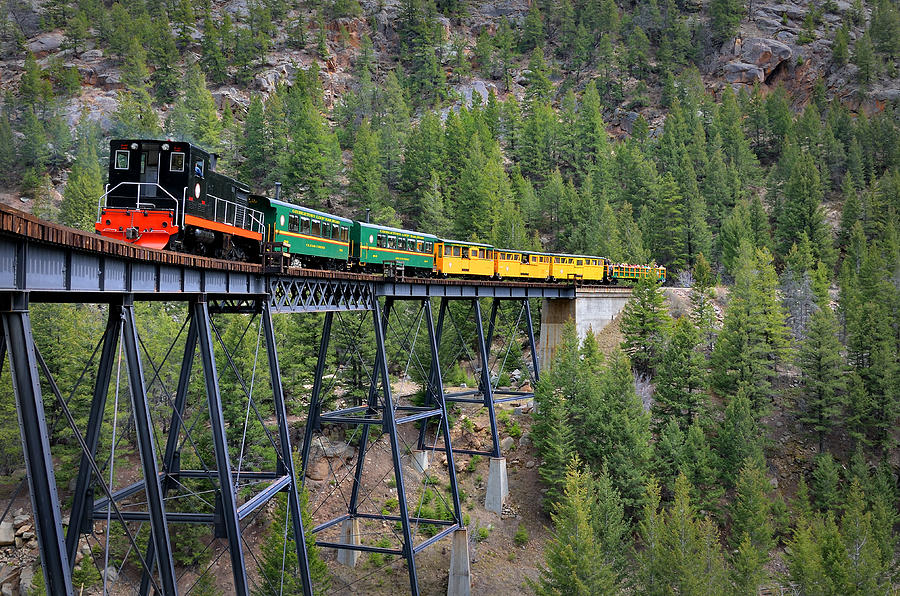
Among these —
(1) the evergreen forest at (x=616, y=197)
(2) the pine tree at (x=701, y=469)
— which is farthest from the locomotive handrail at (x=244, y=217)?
(2) the pine tree at (x=701, y=469)

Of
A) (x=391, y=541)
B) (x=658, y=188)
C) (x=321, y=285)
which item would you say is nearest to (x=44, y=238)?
(x=321, y=285)

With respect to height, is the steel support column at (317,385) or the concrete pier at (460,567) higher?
the steel support column at (317,385)

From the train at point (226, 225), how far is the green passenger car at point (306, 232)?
3cm

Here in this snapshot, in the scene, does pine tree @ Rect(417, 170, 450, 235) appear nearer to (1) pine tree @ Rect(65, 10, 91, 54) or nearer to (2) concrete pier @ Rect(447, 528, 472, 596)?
(2) concrete pier @ Rect(447, 528, 472, 596)

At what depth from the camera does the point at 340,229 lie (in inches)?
1065

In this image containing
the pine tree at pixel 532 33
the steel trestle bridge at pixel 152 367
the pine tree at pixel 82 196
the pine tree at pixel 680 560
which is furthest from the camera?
the pine tree at pixel 532 33

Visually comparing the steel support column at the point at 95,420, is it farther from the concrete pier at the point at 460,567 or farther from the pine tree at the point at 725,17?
the pine tree at the point at 725,17

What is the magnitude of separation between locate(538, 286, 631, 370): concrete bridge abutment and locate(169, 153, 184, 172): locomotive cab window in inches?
1077

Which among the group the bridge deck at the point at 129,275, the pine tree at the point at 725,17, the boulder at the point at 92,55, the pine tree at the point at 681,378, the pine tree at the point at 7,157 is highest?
the pine tree at the point at 725,17

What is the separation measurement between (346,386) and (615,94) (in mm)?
83458

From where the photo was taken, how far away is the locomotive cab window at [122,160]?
16.8 meters

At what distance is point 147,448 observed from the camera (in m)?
11.0

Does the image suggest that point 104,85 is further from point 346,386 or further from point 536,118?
point 346,386

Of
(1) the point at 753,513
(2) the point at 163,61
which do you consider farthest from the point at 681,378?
(2) the point at 163,61
